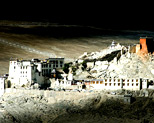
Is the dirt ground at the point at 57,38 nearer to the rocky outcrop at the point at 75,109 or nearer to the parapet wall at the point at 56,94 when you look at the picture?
the parapet wall at the point at 56,94

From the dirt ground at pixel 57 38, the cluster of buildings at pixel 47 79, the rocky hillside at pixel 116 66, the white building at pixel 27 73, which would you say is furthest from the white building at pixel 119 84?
the dirt ground at pixel 57 38

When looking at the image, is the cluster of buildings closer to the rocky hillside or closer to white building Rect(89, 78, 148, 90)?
white building Rect(89, 78, 148, 90)

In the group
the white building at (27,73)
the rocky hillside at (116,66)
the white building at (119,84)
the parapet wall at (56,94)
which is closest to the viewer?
the parapet wall at (56,94)

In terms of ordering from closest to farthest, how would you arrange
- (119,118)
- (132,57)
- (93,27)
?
1. (119,118)
2. (132,57)
3. (93,27)

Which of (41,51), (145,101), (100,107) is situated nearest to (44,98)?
(100,107)

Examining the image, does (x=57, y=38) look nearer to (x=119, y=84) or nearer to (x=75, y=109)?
(x=119, y=84)

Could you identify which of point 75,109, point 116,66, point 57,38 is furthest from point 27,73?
point 57,38

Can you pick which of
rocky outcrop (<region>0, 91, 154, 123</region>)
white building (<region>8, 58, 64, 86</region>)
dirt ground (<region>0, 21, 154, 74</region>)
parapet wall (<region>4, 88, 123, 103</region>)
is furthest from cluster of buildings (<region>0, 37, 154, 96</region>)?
dirt ground (<region>0, 21, 154, 74</region>)

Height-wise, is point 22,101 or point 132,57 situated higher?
point 132,57

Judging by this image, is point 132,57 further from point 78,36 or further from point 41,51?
point 78,36
